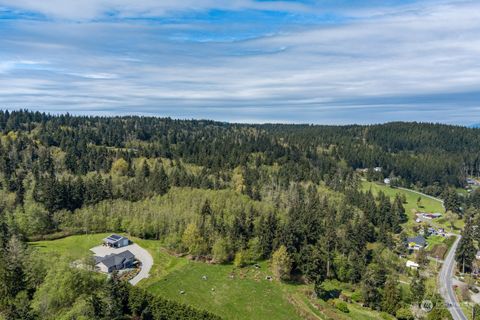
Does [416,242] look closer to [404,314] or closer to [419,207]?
[404,314]

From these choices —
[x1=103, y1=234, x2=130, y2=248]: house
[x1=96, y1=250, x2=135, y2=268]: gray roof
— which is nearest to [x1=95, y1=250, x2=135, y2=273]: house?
[x1=96, y1=250, x2=135, y2=268]: gray roof

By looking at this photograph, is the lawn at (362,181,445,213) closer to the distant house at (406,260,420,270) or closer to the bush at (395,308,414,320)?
the distant house at (406,260,420,270)

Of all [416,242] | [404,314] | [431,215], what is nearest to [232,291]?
[404,314]

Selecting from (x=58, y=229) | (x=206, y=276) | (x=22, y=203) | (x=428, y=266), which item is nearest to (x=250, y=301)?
(x=206, y=276)

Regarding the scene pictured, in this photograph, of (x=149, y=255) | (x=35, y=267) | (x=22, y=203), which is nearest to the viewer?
(x=35, y=267)

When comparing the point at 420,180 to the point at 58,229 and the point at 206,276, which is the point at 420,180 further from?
the point at 58,229

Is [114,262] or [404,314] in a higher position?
[114,262]
